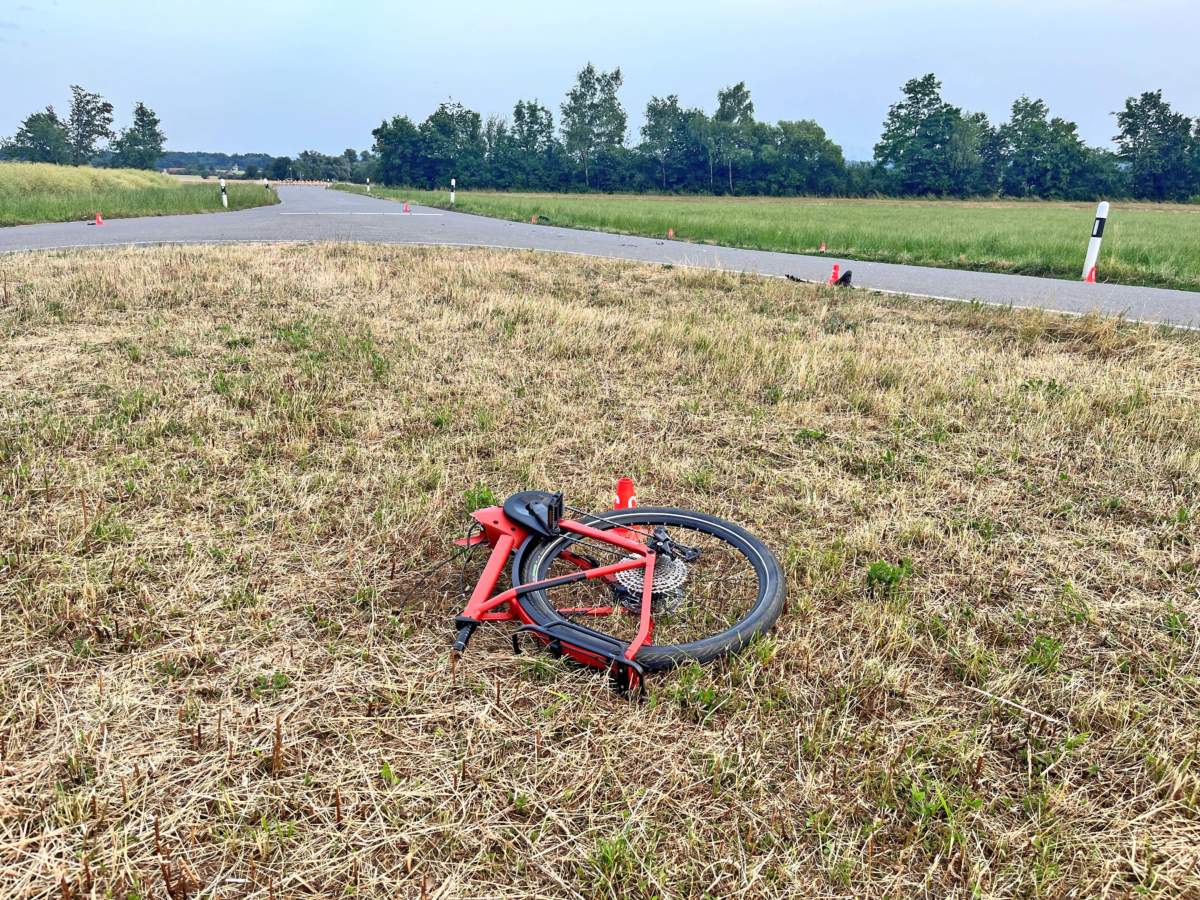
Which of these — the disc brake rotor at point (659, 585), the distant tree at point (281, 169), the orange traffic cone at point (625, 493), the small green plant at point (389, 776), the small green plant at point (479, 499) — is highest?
the distant tree at point (281, 169)

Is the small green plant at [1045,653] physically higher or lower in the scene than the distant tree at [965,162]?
lower

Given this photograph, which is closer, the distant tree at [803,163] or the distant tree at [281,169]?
the distant tree at [803,163]

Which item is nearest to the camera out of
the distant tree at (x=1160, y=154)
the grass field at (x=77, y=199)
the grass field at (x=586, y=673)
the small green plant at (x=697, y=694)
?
the grass field at (x=586, y=673)

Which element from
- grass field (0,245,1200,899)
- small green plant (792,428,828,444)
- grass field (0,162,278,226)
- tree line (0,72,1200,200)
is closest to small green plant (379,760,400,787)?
grass field (0,245,1200,899)

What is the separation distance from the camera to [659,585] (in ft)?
10.5

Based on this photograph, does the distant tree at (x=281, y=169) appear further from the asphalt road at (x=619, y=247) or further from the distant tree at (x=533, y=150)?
the asphalt road at (x=619, y=247)

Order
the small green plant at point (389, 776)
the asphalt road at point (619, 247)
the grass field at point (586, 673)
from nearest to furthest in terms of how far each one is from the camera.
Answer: the grass field at point (586, 673) → the small green plant at point (389, 776) → the asphalt road at point (619, 247)

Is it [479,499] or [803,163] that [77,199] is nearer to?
[479,499]

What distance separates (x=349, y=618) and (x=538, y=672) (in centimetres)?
92

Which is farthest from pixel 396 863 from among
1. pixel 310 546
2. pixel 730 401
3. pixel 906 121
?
pixel 906 121

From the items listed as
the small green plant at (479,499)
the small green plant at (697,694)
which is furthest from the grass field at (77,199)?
the small green plant at (697,694)

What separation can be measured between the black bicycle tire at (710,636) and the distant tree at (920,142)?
83396mm

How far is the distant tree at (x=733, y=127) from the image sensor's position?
86562mm

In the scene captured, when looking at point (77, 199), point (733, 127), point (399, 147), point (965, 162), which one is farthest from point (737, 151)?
point (77, 199)
